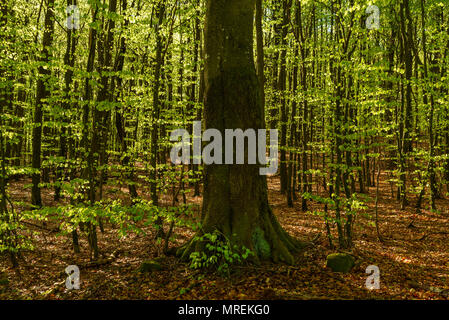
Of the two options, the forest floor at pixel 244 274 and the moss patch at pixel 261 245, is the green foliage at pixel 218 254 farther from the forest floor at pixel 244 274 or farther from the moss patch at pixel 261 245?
the moss patch at pixel 261 245

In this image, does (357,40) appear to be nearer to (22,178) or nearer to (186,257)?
(186,257)

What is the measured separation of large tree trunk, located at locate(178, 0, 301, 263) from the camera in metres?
5.60

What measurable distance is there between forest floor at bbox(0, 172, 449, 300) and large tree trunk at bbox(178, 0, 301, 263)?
24.5 inches

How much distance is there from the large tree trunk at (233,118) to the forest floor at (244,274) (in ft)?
2.04

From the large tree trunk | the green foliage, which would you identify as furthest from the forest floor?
the large tree trunk

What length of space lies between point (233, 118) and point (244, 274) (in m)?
3.01

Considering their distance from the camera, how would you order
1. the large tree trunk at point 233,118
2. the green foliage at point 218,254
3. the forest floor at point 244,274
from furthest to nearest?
the large tree trunk at point 233,118, the green foliage at point 218,254, the forest floor at point 244,274

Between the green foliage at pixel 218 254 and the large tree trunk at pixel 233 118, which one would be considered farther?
the large tree trunk at pixel 233 118

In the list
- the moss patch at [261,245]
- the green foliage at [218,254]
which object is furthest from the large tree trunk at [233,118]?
the green foliage at [218,254]

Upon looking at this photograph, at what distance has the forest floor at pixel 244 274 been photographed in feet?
15.7

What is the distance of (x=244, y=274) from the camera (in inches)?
201

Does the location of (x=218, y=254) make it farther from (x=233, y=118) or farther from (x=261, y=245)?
(x=233, y=118)

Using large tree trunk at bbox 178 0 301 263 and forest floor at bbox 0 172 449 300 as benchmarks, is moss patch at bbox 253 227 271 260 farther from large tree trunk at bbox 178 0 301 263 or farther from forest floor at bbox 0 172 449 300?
forest floor at bbox 0 172 449 300
